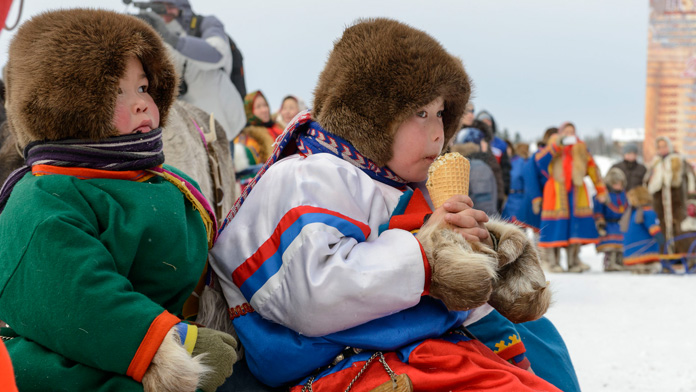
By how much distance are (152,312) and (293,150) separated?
2.45ft

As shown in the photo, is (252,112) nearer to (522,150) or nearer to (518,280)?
(518,280)

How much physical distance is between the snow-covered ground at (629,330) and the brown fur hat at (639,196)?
1.36m

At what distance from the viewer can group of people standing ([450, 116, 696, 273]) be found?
9.67 meters

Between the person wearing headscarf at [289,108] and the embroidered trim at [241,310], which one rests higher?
the embroidered trim at [241,310]

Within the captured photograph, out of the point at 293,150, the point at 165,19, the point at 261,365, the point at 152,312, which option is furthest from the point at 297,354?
the point at 165,19

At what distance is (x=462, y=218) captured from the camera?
1.72 m

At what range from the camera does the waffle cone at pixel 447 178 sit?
71.4 inches

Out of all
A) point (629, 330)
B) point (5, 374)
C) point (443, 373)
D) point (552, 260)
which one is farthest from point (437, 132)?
point (552, 260)

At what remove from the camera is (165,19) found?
14.0 feet

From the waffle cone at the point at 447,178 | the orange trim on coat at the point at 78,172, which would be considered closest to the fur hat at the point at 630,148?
the waffle cone at the point at 447,178

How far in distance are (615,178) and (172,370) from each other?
10.7m

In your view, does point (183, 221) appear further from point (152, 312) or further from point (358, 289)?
point (358, 289)

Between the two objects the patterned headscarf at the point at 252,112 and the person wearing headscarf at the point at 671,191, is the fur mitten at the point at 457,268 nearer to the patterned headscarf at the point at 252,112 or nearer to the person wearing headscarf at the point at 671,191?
the patterned headscarf at the point at 252,112

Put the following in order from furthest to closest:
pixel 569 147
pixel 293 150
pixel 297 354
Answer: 1. pixel 569 147
2. pixel 293 150
3. pixel 297 354
